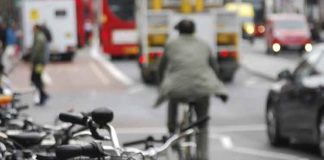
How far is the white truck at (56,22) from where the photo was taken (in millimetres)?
47062

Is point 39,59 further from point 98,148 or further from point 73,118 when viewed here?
point 98,148

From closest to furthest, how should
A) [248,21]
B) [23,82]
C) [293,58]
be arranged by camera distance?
[23,82] → [293,58] → [248,21]

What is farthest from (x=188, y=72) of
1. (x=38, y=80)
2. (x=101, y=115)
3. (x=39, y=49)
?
(x=38, y=80)

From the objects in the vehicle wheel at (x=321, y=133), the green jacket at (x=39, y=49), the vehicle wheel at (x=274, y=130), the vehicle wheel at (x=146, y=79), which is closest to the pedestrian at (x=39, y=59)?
the green jacket at (x=39, y=49)

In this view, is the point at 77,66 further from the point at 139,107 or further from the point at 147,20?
the point at 139,107

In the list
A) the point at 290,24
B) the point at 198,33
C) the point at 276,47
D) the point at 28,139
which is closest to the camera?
the point at 28,139

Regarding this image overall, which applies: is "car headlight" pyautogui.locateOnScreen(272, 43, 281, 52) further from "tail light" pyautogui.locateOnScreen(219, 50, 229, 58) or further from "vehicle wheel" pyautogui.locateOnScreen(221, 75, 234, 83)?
"tail light" pyautogui.locateOnScreen(219, 50, 229, 58)

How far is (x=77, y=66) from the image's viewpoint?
44562mm

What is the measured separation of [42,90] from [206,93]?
13.1 meters

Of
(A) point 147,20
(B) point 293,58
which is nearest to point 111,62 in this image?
(B) point 293,58

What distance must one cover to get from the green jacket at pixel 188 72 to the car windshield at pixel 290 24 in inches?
1534

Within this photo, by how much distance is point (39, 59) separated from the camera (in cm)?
2434

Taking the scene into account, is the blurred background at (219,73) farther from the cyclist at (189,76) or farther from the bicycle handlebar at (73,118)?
the bicycle handlebar at (73,118)

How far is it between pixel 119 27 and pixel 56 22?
13.9 feet
